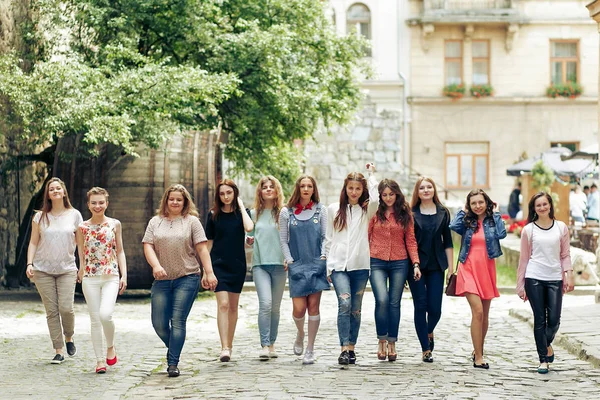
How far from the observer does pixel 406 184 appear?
30094mm

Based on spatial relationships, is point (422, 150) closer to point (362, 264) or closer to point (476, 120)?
point (476, 120)

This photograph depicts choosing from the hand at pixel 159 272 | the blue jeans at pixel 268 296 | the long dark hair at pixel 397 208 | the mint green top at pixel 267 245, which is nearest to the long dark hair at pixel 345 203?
the long dark hair at pixel 397 208

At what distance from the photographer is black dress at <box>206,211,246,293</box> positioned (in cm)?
990

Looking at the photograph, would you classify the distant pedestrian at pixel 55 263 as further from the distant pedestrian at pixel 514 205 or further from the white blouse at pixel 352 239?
the distant pedestrian at pixel 514 205

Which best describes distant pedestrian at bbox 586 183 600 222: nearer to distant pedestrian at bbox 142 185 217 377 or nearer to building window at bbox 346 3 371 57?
building window at bbox 346 3 371 57

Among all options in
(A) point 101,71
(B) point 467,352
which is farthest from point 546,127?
(B) point 467,352

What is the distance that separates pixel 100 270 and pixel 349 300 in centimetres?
216

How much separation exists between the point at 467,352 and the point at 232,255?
8.16 ft

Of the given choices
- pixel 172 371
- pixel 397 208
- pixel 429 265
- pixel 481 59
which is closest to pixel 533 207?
pixel 429 265

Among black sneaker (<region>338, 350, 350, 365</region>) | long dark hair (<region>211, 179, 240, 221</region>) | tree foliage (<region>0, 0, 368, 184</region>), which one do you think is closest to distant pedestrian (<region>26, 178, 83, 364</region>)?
long dark hair (<region>211, 179, 240, 221</region>)

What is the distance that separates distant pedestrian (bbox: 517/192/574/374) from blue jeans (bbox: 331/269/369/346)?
4.66ft

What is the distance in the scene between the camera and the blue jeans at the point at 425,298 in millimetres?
9883

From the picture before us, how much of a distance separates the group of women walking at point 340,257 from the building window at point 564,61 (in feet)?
108

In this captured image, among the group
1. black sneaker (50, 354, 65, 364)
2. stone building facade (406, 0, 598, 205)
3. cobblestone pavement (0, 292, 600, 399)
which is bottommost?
cobblestone pavement (0, 292, 600, 399)
